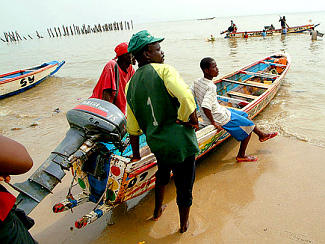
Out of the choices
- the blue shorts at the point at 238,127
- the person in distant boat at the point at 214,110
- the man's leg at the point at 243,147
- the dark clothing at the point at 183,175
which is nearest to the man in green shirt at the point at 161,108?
the dark clothing at the point at 183,175

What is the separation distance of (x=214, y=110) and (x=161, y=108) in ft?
5.30

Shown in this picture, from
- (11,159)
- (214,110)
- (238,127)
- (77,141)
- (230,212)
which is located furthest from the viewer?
(238,127)

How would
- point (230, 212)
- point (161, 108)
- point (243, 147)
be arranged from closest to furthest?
point (161, 108), point (230, 212), point (243, 147)

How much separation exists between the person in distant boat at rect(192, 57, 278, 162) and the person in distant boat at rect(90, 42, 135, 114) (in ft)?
2.97

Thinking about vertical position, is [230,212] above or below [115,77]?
below

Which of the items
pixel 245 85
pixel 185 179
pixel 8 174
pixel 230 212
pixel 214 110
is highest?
pixel 8 174

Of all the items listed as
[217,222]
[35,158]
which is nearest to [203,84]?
[217,222]

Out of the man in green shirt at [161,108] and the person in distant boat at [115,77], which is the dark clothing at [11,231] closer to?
the man in green shirt at [161,108]

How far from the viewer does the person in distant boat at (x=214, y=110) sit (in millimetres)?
2951

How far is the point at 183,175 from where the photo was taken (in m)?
2.05

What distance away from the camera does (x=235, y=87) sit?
6062 millimetres

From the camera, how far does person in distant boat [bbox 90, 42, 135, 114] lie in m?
2.76

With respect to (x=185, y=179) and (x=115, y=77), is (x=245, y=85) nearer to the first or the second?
(x=115, y=77)

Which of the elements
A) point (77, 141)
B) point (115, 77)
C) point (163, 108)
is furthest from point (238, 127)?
point (77, 141)
